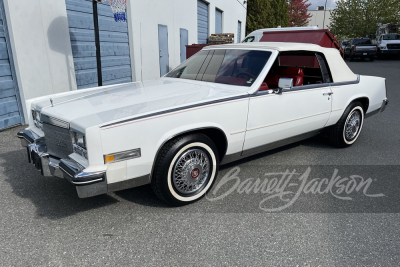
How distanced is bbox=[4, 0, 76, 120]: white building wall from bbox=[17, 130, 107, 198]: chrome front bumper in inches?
140

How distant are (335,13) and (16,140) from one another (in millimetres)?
43762


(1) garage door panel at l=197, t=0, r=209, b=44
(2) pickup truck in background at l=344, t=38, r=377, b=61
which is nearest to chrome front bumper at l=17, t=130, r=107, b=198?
(1) garage door panel at l=197, t=0, r=209, b=44

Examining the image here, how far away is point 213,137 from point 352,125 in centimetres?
270

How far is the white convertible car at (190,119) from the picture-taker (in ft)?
→ 8.82

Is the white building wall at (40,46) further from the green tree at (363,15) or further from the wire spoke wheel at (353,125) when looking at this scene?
the green tree at (363,15)

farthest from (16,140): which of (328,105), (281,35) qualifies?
(281,35)

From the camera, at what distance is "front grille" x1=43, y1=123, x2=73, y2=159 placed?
286cm

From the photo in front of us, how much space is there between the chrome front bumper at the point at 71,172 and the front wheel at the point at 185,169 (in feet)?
1.77

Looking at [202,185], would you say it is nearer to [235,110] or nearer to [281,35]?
[235,110]

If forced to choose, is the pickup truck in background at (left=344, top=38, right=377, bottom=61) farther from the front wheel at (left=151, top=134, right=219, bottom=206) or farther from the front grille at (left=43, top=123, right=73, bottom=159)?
the front grille at (left=43, top=123, right=73, bottom=159)

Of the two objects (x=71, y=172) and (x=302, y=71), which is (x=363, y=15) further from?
(x=71, y=172)

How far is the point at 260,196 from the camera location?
3.44 metres

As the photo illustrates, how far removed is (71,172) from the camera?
2635mm

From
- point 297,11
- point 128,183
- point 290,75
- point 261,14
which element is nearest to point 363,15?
point 297,11
